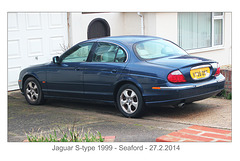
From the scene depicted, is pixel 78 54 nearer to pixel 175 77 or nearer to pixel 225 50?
pixel 175 77

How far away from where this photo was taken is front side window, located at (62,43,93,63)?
7.97 metres

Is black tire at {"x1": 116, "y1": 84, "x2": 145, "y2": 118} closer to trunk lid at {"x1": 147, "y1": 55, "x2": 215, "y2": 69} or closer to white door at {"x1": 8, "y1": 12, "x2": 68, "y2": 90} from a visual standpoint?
trunk lid at {"x1": 147, "y1": 55, "x2": 215, "y2": 69}

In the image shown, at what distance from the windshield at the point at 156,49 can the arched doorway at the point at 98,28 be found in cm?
465

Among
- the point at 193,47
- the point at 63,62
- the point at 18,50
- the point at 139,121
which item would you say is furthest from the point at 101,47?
the point at 193,47

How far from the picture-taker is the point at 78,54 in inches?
320

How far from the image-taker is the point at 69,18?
11.5 m

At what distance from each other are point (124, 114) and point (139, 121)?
41 cm

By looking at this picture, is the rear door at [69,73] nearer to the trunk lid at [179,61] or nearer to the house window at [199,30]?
the trunk lid at [179,61]

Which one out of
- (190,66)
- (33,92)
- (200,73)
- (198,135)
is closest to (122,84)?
(190,66)

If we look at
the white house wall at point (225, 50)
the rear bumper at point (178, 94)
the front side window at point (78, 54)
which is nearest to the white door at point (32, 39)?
the front side window at point (78, 54)

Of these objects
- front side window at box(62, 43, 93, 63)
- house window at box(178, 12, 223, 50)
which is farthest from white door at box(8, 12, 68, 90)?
house window at box(178, 12, 223, 50)

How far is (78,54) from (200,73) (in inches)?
98.7

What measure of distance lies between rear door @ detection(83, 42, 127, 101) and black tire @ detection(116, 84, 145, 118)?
0.24 metres

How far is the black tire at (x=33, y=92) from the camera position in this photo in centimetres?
865
